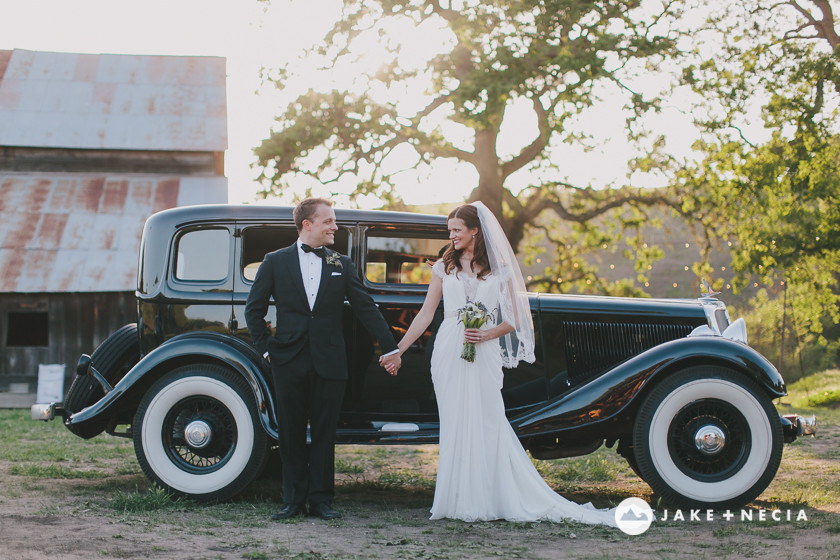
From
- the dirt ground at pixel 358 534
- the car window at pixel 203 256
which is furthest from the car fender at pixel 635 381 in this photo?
the car window at pixel 203 256

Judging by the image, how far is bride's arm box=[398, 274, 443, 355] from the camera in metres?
5.59

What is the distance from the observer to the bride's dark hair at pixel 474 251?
552 centimetres

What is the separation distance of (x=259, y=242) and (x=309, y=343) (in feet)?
4.18

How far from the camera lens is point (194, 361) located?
5.89 meters

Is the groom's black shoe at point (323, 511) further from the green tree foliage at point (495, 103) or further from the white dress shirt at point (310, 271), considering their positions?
the green tree foliage at point (495, 103)

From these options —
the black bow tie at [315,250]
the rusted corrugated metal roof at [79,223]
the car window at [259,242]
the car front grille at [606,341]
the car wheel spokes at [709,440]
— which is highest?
the rusted corrugated metal roof at [79,223]

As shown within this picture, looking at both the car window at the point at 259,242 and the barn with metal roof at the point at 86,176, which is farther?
the barn with metal roof at the point at 86,176

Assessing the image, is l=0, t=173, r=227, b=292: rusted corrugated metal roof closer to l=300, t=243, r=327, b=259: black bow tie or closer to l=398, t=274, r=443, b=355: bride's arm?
l=300, t=243, r=327, b=259: black bow tie

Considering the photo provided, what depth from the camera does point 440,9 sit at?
20109mm

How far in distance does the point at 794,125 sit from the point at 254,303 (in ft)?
61.3

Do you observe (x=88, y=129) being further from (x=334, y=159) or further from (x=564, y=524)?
(x=564, y=524)

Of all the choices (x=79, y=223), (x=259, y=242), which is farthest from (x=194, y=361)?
(x=79, y=223)

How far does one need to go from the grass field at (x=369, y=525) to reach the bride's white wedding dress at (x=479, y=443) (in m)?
0.17

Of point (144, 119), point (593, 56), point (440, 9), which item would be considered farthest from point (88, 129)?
point (593, 56)
